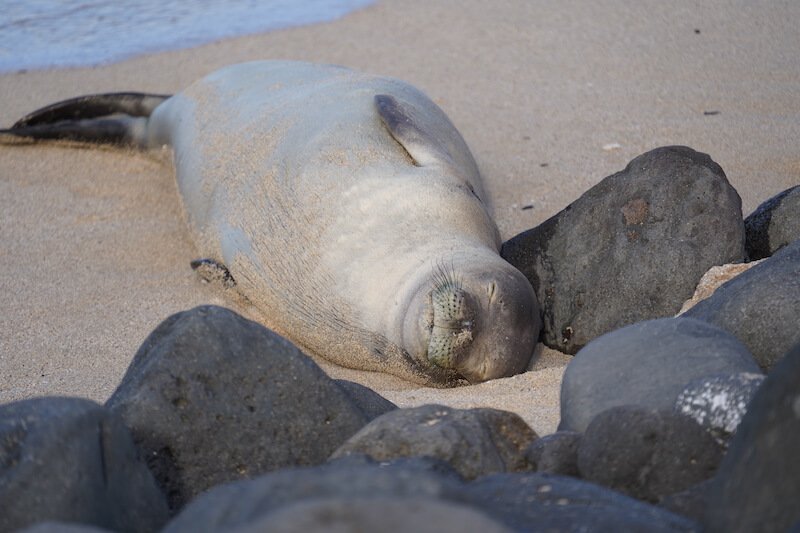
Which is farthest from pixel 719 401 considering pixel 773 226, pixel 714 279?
pixel 773 226

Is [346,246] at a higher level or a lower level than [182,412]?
lower

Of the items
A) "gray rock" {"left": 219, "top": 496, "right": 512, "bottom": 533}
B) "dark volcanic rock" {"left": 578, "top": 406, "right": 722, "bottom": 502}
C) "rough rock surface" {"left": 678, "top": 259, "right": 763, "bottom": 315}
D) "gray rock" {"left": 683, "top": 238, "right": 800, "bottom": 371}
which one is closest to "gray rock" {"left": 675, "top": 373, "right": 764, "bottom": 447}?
"dark volcanic rock" {"left": 578, "top": 406, "right": 722, "bottom": 502}

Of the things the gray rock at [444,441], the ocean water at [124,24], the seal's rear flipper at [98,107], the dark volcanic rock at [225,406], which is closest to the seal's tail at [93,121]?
the seal's rear flipper at [98,107]

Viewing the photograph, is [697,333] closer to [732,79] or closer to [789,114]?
[789,114]

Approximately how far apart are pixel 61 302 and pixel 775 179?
3.49m

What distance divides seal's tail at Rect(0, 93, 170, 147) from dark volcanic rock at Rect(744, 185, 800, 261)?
371 centimetres

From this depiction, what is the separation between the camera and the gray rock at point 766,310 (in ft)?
10.1

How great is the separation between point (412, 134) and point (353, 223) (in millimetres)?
653

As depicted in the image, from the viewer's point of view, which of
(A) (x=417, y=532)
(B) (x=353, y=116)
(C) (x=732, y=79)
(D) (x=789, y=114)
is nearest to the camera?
(A) (x=417, y=532)

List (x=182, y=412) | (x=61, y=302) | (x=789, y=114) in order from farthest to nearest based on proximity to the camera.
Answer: (x=789, y=114)
(x=61, y=302)
(x=182, y=412)

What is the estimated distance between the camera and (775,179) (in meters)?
5.56

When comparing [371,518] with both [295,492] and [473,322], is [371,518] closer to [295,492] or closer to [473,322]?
[295,492]

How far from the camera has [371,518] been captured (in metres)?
1.46

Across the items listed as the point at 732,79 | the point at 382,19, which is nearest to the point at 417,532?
the point at 732,79
